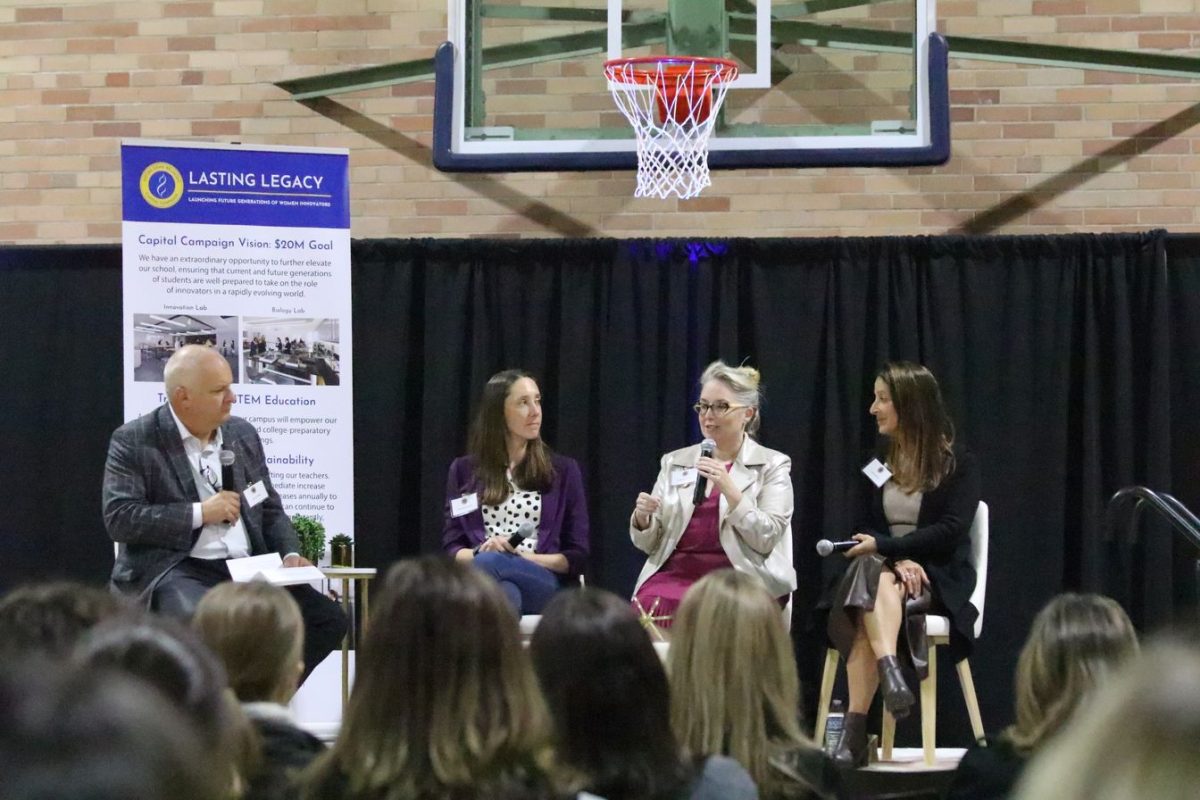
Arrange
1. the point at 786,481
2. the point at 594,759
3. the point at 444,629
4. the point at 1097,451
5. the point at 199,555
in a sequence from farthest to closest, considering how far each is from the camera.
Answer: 1. the point at 1097,451
2. the point at 786,481
3. the point at 199,555
4. the point at 594,759
5. the point at 444,629

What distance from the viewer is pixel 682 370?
5742mm

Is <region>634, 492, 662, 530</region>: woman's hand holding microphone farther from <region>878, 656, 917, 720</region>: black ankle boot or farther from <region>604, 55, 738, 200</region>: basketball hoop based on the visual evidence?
<region>604, 55, 738, 200</region>: basketball hoop

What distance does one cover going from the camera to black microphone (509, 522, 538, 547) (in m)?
4.84

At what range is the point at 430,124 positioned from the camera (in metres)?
6.06

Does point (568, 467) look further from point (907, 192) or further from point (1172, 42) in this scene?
point (1172, 42)

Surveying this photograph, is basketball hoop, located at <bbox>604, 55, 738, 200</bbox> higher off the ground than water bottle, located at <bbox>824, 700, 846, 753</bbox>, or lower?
higher

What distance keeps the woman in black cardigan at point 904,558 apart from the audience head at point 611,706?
260 centimetres

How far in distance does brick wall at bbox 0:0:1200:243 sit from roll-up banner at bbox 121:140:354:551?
0.75 meters

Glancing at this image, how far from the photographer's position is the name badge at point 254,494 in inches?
176

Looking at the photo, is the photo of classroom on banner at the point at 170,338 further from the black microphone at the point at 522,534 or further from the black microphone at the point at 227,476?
the black microphone at the point at 522,534

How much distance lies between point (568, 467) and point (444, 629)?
330 cm

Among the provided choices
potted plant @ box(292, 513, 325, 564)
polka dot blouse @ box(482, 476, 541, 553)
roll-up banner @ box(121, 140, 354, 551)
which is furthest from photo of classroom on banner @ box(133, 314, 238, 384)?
polka dot blouse @ box(482, 476, 541, 553)

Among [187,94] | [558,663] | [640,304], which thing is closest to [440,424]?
[640,304]

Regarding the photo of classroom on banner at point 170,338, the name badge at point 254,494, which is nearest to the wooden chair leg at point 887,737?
the name badge at point 254,494
